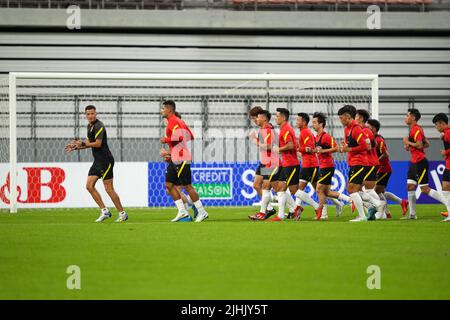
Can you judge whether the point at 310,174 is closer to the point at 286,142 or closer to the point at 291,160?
the point at 291,160

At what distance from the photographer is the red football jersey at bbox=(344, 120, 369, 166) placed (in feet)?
54.6

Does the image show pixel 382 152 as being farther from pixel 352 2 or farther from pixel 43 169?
pixel 352 2

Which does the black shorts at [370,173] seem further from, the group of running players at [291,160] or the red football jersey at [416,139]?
the red football jersey at [416,139]

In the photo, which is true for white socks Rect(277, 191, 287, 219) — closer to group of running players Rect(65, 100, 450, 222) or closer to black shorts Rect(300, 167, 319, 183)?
group of running players Rect(65, 100, 450, 222)

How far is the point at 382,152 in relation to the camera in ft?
60.9

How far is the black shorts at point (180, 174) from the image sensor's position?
1650 cm

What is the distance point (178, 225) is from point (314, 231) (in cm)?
264

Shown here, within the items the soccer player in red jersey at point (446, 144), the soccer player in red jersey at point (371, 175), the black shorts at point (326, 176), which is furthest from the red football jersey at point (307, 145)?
the soccer player in red jersey at point (446, 144)

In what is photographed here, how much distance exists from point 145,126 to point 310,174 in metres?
9.13

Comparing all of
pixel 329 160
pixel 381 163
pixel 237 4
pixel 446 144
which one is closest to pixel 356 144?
pixel 329 160

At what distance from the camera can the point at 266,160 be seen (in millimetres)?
17578

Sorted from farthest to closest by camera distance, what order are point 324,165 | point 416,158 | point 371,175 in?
point 324,165
point 416,158
point 371,175

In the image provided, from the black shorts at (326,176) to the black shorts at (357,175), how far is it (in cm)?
105

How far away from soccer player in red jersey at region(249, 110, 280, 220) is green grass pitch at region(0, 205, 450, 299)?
1.21 metres
